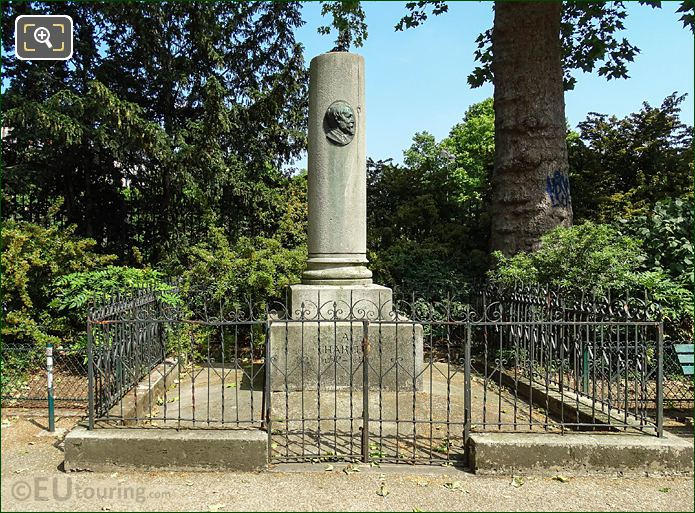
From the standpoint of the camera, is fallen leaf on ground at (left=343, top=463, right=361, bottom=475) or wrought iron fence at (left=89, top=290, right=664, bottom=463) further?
wrought iron fence at (left=89, top=290, right=664, bottom=463)

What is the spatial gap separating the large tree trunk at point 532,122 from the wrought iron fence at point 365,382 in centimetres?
208

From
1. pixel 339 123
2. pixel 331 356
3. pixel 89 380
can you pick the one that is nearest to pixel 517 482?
pixel 331 356

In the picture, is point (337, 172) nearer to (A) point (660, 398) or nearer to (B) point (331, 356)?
(B) point (331, 356)

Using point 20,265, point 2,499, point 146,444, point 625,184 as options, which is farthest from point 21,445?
point 625,184

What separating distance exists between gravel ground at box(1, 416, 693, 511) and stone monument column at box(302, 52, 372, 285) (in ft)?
9.47

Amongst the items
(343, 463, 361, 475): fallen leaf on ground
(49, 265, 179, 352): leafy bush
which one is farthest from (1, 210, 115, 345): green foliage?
(343, 463, 361, 475): fallen leaf on ground

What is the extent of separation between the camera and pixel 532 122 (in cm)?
898

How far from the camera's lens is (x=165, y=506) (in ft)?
11.5

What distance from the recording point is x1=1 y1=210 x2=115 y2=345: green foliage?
6801 millimetres

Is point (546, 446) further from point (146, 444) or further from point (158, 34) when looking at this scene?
point (158, 34)

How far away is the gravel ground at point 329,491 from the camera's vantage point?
3.53 metres

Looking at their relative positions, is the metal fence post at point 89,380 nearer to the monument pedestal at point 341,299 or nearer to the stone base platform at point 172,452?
the stone base platform at point 172,452

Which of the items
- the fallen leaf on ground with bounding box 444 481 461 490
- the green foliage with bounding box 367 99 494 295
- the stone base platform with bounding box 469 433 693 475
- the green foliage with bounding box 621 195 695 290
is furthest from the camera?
the green foliage with bounding box 367 99 494 295

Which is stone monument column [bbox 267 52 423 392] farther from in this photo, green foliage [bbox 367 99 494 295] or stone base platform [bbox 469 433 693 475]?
green foliage [bbox 367 99 494 295]
